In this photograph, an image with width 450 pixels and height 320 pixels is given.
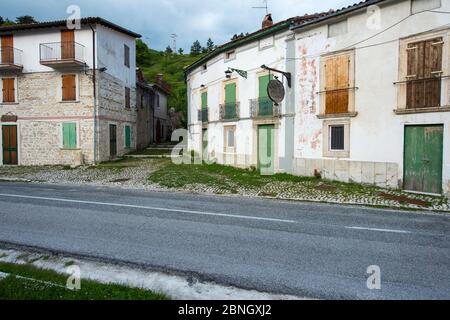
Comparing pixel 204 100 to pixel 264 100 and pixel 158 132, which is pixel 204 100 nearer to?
pixel 264 100

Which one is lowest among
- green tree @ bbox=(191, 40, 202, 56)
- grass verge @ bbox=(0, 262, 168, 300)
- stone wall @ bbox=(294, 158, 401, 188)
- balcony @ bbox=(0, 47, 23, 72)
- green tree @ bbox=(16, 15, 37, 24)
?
grass verge @ bbox=(0, 262, 168, 300)

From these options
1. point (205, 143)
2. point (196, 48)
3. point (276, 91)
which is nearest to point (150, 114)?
point (205, 143)

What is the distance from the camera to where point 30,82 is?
67.8 feet

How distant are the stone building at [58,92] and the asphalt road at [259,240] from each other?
11831 mm

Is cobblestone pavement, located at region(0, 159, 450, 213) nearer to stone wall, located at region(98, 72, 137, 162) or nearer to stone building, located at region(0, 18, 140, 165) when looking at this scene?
stone building, located at region(0, 18, 140, 165)

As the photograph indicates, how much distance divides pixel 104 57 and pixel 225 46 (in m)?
8.45

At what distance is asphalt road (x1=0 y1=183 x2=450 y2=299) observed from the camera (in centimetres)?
395

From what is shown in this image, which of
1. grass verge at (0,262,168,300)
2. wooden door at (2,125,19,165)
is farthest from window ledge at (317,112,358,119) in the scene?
wooden door at (2,125,19,165)

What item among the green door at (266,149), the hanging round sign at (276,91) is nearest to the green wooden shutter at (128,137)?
the green door at (266,149)

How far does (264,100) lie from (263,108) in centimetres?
42

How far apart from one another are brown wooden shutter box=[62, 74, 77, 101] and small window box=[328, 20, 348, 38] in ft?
52.4

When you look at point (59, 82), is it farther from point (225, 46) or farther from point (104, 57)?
point (225, 46)

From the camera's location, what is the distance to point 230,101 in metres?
18.4

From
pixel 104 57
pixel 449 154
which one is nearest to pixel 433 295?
pixel 449 154
